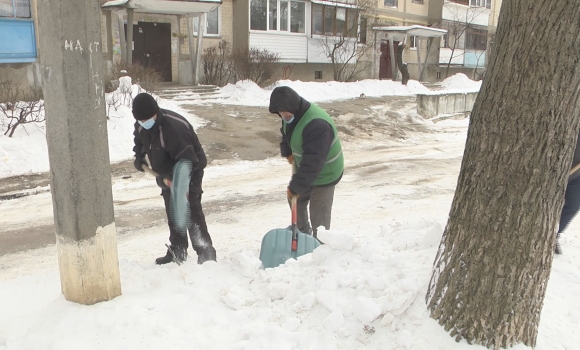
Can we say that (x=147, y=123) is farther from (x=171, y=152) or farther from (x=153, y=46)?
(x=153, y=46)

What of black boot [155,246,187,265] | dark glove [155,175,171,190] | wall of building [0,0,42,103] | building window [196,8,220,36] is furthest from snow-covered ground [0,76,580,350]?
building window [196,8,220,36]

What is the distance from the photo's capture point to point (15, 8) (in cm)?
1138

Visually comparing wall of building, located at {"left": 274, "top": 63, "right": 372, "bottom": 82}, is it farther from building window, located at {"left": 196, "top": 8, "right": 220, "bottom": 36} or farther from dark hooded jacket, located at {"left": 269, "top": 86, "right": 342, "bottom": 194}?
dark hooded jacket, located at {"left": 269, "top": 86, "right": 342, "bottom": 194}

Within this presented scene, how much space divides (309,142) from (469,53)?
2999cm

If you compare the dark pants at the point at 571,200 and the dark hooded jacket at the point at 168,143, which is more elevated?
the dark hooded jacket at the point at 168,143

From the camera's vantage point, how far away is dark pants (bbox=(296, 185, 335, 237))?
415 cm

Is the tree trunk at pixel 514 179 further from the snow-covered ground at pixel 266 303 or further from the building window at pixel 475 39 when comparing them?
the building window at pixel 475 39

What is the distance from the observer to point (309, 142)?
380 cm

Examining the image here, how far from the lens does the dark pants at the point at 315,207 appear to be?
13.6 ft

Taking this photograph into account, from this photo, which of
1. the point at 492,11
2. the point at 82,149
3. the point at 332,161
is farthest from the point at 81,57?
the point at 492,11

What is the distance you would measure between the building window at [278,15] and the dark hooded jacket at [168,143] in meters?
16.5

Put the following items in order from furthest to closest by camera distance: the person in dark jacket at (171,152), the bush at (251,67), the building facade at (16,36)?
the bush at (251,67) → the building facade at (16,36) → the person in dark jacket at (171,152)

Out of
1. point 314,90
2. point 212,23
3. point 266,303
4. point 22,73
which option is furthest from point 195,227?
point 212,23

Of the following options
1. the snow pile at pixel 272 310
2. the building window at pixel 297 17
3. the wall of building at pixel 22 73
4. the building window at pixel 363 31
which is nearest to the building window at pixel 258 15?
the building window at pixel 297 17
